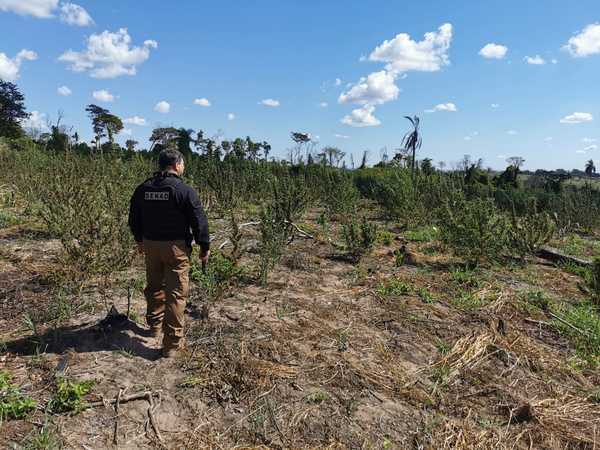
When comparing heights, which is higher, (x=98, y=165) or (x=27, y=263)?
(x=98, y=165)

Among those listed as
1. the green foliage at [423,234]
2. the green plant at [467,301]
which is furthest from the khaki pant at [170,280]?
the green foliage at [423,234]

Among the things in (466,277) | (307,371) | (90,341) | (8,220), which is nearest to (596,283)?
(466,277)

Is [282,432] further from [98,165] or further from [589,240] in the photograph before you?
[589,240]

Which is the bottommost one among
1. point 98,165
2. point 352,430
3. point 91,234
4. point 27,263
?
point 352,430

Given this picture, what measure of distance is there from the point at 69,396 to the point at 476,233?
5679mm

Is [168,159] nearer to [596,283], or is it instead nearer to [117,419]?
[117,419]

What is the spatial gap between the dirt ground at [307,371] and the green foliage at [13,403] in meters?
0.06

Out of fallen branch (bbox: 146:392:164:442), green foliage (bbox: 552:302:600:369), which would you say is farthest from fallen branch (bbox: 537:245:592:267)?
fallen branch (bbox: 146:392:164:442)

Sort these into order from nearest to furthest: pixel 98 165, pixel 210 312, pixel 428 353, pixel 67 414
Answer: pixel 67 414 → pixel 428 353 → pixel 210 312 → pixel 98 165

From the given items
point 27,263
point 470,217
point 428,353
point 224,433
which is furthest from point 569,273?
point 27,263

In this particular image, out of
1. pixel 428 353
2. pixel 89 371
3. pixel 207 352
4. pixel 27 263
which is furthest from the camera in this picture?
pixel 27 263

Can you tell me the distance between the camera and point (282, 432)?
7.86 ft

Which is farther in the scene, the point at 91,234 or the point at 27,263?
the point at 27,263

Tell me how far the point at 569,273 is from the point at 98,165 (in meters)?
8.86
